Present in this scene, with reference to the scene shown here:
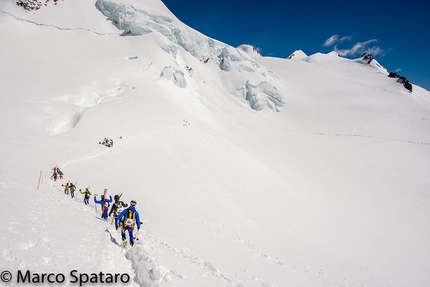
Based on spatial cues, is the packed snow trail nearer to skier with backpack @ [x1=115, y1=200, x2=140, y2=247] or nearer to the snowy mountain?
the snowy mountain

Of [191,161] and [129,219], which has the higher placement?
[191,161]

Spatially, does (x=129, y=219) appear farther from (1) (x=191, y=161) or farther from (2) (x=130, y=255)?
(1) (x=191, y=161)

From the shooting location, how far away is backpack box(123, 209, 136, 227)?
8812mm

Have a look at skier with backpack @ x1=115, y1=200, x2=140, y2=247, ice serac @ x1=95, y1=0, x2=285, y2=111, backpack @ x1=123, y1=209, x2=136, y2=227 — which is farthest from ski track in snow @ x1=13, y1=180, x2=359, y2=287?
ice serac @ x1=95, y1=0, x2=285, y2=111

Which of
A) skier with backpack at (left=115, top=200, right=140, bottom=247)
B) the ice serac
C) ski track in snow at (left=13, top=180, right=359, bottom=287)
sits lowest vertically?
ski track in snow at (left=13, top=180, right=359, bottom=287)

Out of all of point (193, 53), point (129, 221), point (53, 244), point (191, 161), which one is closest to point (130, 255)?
point (129, 221)

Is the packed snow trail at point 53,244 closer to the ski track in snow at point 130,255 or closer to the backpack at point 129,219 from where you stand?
the ski track in snow at point 130,255

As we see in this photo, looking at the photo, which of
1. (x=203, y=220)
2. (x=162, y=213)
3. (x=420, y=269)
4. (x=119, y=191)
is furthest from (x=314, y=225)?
(x=119, y=191)

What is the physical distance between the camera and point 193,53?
236 ft

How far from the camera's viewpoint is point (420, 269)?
19625 millimetres

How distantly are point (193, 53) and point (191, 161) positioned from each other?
53611 mm

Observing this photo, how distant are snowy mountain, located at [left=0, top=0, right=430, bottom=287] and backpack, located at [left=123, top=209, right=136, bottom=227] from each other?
803 millimetres

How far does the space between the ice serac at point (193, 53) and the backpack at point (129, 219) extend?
151 ft

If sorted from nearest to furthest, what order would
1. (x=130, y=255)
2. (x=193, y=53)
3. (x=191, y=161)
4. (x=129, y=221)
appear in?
1. (x=130, y=255)
2. (x=129, y=221)
3. (x=191, y=161)
4. (x=193, y=53)
